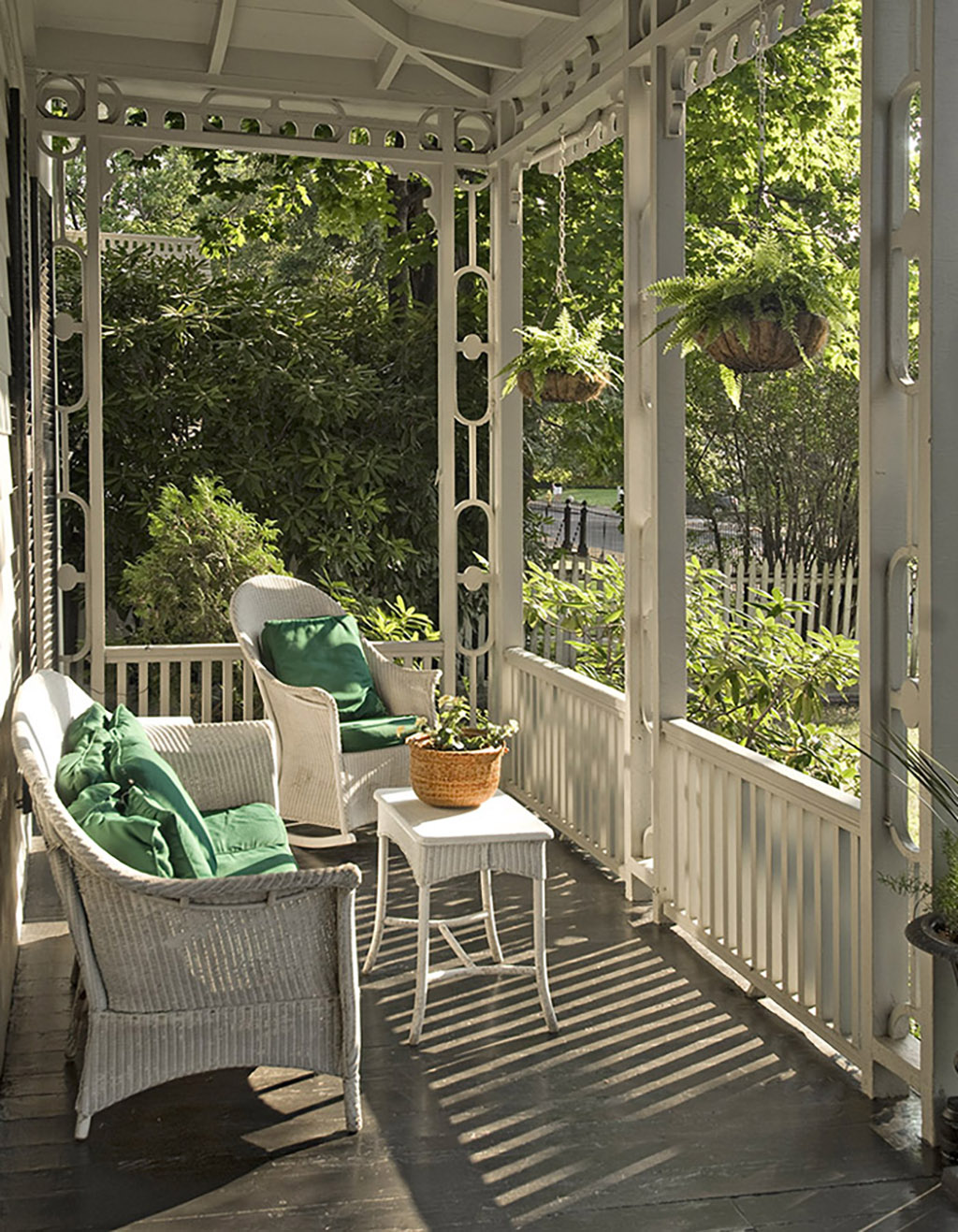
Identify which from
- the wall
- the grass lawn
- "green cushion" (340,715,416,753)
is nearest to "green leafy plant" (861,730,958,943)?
the wall

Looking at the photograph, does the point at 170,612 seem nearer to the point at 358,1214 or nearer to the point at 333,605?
the point at 333,605

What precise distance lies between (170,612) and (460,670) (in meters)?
2.66

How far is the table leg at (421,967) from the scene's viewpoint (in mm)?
3611

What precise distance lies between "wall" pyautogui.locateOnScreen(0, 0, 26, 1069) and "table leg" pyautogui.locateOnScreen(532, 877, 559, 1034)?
143 centimetres

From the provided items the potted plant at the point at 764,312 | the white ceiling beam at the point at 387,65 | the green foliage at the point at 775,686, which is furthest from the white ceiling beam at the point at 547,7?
the green foliage at the point at 775,686

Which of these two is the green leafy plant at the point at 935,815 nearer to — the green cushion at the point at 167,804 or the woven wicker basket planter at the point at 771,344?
the woven wicker basket planter at the point at 771,344

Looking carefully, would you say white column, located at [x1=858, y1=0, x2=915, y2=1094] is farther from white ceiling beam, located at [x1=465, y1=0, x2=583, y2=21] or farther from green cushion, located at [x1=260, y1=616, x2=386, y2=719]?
green cushion, located at [x1=260, y1=616, x2=386, y2=719]

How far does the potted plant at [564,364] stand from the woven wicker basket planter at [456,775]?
1.81 metres

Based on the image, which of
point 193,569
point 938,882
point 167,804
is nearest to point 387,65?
point 193,569

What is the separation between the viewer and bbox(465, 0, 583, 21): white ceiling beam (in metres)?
4.98

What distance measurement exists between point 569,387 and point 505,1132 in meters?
2.94

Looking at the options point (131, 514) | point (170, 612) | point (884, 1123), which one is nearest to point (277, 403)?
point (131, 514)

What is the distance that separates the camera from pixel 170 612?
6.36 m

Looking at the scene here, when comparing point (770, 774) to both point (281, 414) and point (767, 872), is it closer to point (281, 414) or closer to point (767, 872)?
point (767, 872)
